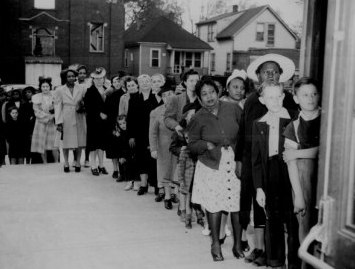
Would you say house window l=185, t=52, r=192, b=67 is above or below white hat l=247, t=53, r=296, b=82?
above

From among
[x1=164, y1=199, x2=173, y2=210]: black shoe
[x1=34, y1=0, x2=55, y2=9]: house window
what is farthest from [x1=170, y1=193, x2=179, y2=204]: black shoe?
[x1=34, y1=0, x2=55, y2=9]: house window

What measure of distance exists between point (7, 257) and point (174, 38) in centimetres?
4205

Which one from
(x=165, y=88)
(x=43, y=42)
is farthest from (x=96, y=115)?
(x=43, y=42)

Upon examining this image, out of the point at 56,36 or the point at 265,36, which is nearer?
the point at 56,36

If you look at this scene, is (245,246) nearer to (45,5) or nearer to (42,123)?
(42,123)

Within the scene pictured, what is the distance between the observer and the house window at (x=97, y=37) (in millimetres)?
34500

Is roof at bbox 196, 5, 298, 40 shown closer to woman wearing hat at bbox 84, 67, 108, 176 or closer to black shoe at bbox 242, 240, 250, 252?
woman wearing hat at bbox 84, 67, 108, 176

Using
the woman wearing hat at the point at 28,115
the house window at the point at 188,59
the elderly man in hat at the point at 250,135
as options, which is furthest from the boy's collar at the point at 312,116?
the house window at the point at 188,59

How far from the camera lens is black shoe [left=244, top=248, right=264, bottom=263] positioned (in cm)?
503

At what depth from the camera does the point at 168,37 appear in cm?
4612

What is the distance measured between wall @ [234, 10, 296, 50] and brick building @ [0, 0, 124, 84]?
517 inches

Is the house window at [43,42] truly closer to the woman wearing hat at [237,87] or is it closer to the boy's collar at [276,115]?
the woman wearing hat at [237,87]

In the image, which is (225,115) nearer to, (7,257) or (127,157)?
(7,257)

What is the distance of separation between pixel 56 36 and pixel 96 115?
25683 millimetres
